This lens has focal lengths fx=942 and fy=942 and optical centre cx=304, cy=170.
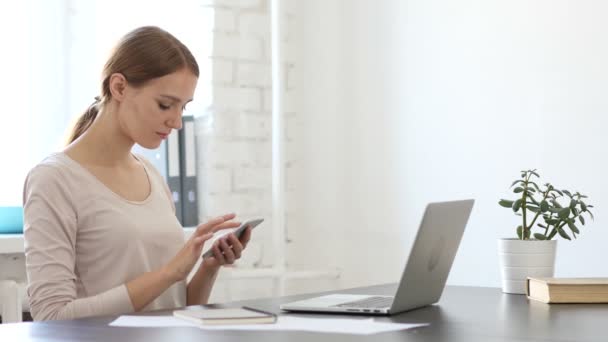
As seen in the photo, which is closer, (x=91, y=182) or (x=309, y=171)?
(x=91, y=182)

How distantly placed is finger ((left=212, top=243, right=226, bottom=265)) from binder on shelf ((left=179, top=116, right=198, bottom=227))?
0.99 meters

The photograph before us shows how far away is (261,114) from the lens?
127 inches

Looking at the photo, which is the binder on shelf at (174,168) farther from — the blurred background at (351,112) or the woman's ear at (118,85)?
the woman's ear at (118,85)

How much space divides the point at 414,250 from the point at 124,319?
525mm

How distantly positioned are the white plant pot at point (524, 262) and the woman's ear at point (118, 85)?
3.12 feet

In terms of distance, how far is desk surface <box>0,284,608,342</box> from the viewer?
1416mm

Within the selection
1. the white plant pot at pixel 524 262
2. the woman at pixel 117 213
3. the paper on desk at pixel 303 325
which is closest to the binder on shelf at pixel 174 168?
the woman at pixel 117 213

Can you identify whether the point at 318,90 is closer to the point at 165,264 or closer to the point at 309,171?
the point at 309,171

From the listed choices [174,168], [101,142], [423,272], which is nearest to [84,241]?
[101,142]

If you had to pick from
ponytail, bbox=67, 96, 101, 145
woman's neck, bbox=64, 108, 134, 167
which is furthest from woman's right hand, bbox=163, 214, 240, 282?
ponytail, bbox=67, 96, 101, 145

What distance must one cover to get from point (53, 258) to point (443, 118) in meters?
1.55

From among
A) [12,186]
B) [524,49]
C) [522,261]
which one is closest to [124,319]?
[522,261]

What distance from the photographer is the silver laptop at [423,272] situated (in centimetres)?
169

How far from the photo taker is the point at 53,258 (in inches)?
76.8
